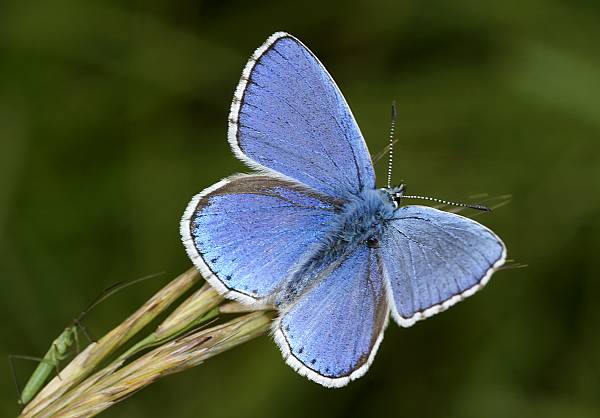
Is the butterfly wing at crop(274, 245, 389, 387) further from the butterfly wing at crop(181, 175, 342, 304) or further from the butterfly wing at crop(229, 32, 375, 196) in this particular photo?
the butterfly wing at crop(229, 32, 375, 196)

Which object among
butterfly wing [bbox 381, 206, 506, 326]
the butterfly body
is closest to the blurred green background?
the butterfly body

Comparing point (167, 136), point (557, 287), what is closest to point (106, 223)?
point (167, 136)

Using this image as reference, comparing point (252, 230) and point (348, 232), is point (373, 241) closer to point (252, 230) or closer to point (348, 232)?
point (348, 232)

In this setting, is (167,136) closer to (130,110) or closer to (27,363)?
(130,110)

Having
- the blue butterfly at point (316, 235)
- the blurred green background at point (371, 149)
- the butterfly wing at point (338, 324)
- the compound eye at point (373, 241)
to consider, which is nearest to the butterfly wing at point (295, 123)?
the blue butterfly at point (316, 235)

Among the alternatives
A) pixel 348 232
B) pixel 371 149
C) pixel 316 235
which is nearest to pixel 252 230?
pixel 316 235

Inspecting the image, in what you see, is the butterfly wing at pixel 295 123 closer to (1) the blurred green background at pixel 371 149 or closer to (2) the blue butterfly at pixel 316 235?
(2) the blue butterfly at pixel 316 235
